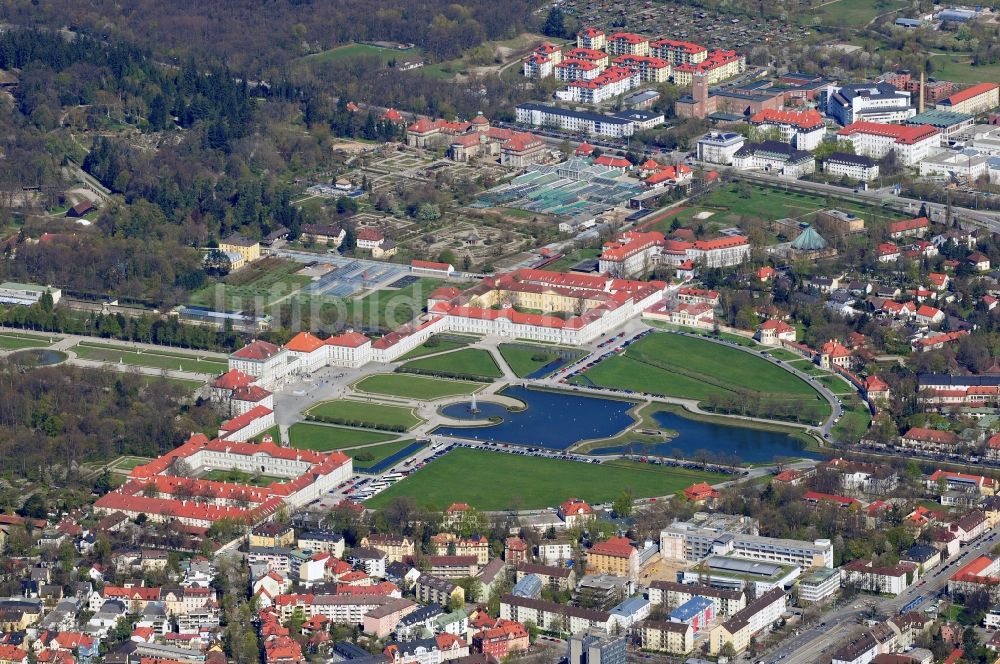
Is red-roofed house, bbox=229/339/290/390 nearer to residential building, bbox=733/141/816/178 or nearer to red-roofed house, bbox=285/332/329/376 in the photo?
red-roofed house, bbox=285/332/329/376

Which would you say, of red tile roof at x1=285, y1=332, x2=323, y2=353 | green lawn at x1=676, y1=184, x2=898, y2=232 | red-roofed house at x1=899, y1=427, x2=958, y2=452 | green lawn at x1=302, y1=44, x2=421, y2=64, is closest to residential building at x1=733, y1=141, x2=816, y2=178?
Result: green lawn at x1=676, y1=184, x2=898, y2=232

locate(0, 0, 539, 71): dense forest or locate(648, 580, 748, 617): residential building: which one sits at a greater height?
locate(648, 580, 748, 617): residential building

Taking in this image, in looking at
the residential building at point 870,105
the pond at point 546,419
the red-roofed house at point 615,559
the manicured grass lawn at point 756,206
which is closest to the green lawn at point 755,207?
the manicured grass lawn at point 756,206

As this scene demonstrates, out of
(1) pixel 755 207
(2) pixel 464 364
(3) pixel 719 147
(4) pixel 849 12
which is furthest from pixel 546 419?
(4) pixel 849 12

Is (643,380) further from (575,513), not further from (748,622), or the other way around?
(748,622)

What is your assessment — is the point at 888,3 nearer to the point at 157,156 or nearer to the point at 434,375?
the point at 157,156

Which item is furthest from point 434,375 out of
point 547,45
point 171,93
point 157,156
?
point 547,45
